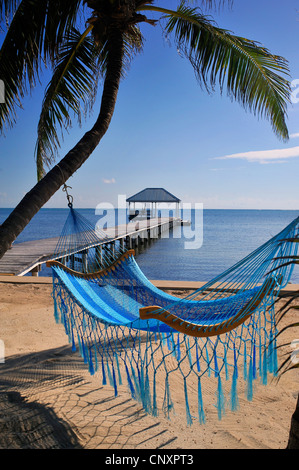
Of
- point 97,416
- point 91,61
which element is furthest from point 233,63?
point 97,416

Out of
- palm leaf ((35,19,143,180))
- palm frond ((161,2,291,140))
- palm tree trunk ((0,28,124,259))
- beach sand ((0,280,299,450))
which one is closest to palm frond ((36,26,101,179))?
palm leaf ((35,19,143,180))

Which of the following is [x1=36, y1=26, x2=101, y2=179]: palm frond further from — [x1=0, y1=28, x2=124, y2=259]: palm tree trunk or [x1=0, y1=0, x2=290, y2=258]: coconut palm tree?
[x1=0, y1=28, x2=124, y2=259]: palm tree trunk

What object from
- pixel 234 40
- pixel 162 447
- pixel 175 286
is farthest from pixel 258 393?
pixel 234 40

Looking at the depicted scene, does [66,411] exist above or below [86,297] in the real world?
below

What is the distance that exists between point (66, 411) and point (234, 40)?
281 cm

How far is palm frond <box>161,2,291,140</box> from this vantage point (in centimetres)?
284

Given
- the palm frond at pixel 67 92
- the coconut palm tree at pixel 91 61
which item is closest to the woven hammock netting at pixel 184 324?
the palm frond at pixel 67 92

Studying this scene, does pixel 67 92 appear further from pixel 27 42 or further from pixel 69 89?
pixel 27 42

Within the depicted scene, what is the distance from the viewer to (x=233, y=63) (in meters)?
2.89

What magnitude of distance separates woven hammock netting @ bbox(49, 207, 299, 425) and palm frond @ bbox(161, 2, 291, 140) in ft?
5.14

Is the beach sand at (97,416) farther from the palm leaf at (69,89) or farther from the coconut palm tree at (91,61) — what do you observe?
the palm leaf at (69,89)

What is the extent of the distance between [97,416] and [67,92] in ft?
8.35

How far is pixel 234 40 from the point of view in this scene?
2826 millimetres
